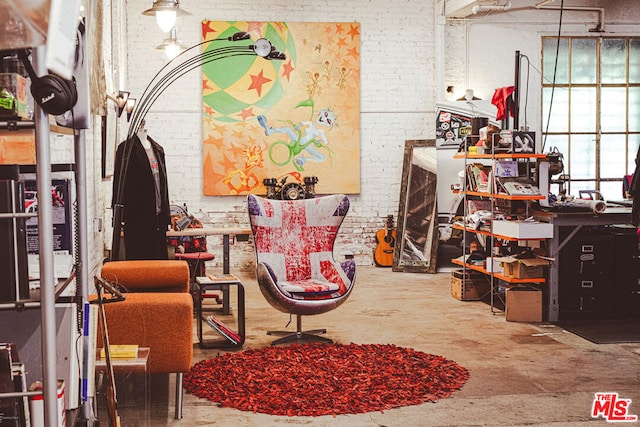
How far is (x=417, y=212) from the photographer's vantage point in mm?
10766

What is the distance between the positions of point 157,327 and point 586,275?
4447 mm

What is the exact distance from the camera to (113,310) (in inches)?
159

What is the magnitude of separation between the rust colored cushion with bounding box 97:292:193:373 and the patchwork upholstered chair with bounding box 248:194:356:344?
81.1 inches

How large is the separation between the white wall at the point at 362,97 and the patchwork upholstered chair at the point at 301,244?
169 inches

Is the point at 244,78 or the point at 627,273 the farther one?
the point at 244,78

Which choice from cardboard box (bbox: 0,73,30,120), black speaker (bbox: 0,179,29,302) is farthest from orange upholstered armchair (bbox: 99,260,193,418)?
cardboard box (bbox: 0,73,30,120)

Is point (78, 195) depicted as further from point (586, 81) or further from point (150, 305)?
point (586, 81)

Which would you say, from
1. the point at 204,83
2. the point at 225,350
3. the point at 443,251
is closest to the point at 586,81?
the point at 443,251

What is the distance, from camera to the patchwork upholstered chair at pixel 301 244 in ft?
20.8

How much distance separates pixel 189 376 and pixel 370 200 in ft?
20.6

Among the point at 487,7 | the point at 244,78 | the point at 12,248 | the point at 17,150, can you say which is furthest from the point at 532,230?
the point at 12,248

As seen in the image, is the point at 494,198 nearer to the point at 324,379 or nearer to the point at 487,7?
the point at 324,379

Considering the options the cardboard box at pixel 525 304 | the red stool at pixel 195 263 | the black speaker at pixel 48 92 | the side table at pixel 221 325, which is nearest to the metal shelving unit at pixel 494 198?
the cardboard box at pixel 525 304

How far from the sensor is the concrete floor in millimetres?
4352
